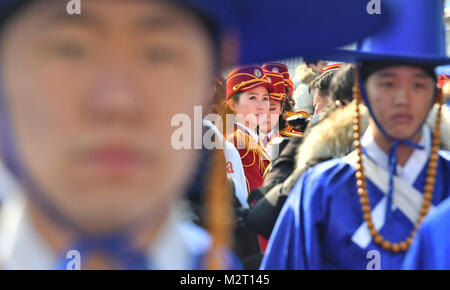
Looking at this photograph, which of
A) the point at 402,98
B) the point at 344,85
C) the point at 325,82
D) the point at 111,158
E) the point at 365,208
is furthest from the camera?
the point at 325,82

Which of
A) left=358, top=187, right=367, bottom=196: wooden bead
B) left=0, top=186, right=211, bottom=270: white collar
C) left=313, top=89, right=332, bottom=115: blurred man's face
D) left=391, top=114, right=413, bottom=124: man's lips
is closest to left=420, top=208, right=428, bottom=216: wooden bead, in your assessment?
left=358, top=187, right=367, bottom=196: wooden bead

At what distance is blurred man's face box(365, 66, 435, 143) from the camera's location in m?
1.89

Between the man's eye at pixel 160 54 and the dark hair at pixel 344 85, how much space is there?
6.67ft

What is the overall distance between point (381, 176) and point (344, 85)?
635 mm

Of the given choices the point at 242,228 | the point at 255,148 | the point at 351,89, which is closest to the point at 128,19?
the point at 242,228

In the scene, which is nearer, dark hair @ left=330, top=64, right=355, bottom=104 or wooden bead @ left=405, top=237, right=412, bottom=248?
wooden bead @ left=405, top=237, right=412, bottom=248

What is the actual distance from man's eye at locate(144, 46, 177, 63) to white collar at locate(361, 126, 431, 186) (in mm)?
1666

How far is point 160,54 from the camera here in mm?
566

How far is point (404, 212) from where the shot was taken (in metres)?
1.97

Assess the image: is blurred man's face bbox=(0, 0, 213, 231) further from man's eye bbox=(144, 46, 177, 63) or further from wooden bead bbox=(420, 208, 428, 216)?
wooden bead bbox=(420, 208, 428, 216)

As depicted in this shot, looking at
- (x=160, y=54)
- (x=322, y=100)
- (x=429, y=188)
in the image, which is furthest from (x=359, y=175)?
(x=160, y=54)

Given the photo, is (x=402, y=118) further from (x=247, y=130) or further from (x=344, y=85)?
(x=247, y=130)
